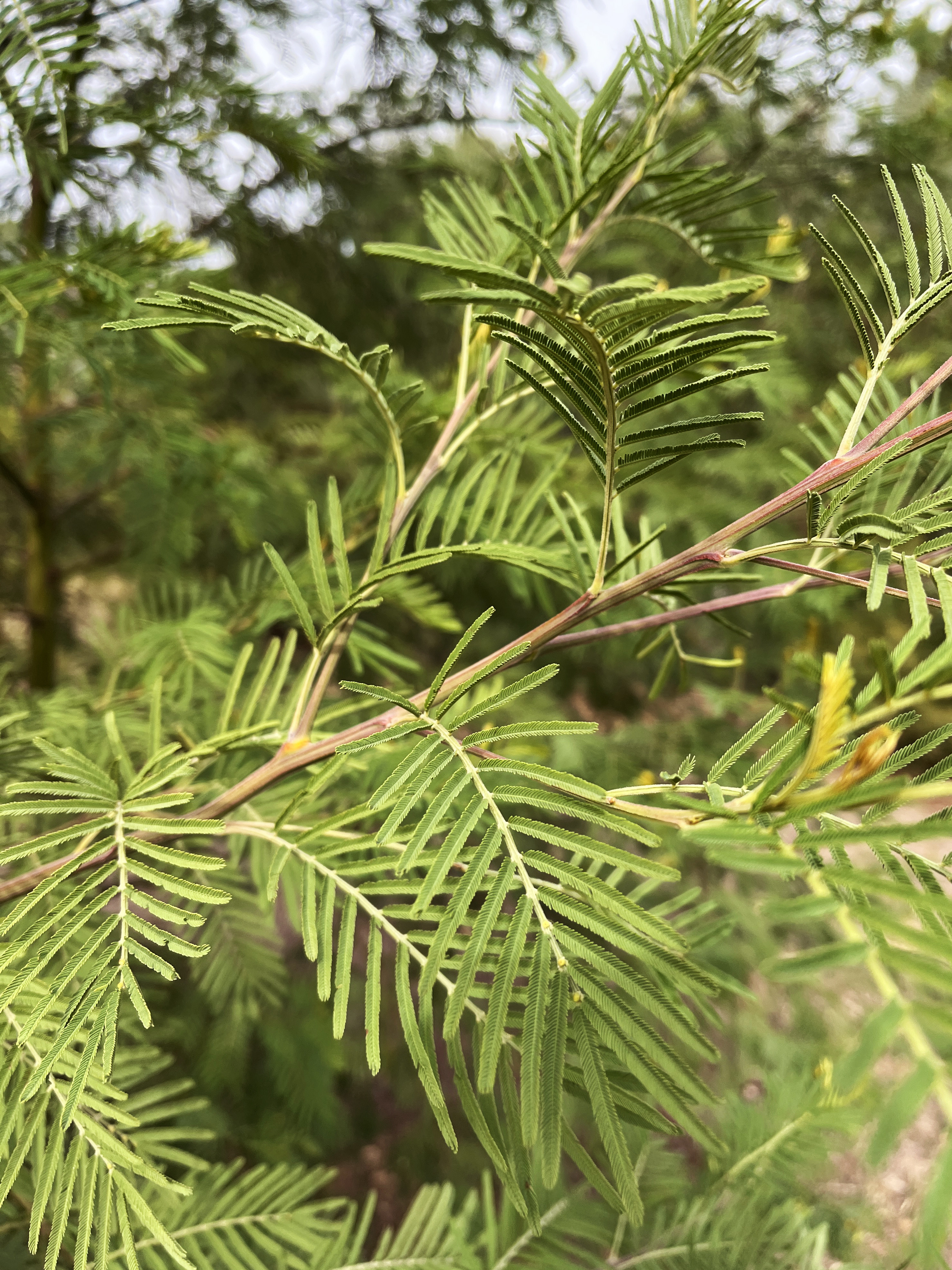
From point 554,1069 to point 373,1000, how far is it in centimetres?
8

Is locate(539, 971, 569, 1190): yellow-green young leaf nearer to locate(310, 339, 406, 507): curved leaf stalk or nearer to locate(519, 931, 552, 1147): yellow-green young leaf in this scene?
locate(519, 931, 552, 1147): yellow-green young leaf

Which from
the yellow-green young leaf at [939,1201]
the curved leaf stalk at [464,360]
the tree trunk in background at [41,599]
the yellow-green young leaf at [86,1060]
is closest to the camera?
the yellow-green young leaf at [939,1201]

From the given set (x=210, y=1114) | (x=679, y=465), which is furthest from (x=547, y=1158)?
(x=679, y=465)

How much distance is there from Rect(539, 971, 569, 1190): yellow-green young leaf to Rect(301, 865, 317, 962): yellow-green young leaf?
0.33 feet

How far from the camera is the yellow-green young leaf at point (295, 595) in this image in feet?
1.07

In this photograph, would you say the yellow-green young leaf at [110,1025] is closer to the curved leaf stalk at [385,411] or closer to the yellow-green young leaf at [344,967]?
the yellow-green young leaf at [344,967]

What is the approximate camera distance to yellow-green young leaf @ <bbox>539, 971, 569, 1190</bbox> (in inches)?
8.8

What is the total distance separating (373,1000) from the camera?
28 centimetres

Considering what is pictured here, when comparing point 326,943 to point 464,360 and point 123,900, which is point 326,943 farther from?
point 464,360

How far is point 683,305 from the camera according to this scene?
0.67ft

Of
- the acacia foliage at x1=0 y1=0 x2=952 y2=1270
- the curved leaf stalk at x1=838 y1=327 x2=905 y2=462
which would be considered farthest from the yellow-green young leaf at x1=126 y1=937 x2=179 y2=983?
the curved leaf stalk at x1=838 y1=327 x2=905 y2=462

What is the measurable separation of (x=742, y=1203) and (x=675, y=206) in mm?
757

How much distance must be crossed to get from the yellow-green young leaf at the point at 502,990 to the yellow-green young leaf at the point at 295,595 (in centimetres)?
17

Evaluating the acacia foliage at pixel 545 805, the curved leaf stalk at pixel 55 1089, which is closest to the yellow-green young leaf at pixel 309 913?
the acacia foliage at pixel 545 805
